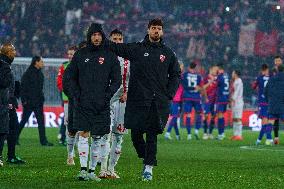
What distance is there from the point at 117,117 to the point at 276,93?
11.9 meters

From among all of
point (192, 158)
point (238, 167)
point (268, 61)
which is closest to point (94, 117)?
point (238, 167)

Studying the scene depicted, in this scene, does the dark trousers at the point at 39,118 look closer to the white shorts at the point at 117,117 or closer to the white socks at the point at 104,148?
the white shorts at the point at 117,117

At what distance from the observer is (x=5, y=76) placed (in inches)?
617

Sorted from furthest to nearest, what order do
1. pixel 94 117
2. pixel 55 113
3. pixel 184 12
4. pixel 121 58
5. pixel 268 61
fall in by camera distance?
pixel 184 12 < pixel 268 61 < pixel 55 113 < pixel 121 58 < pixel 94 117

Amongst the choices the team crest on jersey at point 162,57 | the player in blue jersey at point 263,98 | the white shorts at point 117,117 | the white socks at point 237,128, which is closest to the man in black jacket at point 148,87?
the team crest on jersey at point 162,57

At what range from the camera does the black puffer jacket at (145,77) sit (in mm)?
12977

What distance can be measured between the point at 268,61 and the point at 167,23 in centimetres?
536

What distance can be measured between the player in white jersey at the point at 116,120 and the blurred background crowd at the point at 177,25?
27.2 meters

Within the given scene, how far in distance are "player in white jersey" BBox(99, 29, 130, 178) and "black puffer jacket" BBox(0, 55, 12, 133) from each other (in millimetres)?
2534

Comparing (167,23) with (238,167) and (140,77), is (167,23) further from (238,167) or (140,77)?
(140,77)

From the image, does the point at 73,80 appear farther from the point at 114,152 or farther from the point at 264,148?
the point at 264,148

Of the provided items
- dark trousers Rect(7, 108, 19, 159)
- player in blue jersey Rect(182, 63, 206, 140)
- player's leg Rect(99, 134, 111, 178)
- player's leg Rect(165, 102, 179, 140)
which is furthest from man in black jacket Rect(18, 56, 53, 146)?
player's leg Rect(99, 134, 111, 178)

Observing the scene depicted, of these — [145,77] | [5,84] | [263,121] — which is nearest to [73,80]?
[145,77]

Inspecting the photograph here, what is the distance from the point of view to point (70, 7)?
45906 millimetres
